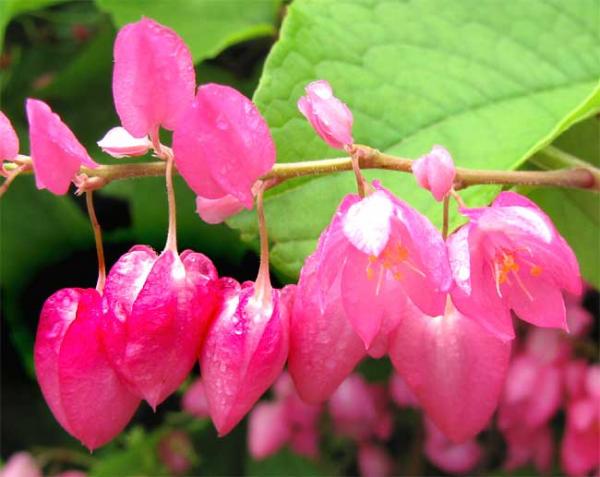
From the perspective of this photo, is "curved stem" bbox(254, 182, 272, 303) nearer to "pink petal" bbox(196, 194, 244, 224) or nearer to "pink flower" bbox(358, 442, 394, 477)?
"pink petal" bbox(196, 194, 244, 224)

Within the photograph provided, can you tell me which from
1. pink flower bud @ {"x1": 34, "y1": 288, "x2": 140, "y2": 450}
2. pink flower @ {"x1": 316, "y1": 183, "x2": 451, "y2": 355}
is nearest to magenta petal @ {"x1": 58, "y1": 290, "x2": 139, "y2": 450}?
pink flower bud @ {"x1": 34, "y1": 288, "x2": 140, "y2": 450}

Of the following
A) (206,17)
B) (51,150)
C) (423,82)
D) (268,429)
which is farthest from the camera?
(268,429)

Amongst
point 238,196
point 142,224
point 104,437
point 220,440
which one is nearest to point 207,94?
point 238,196

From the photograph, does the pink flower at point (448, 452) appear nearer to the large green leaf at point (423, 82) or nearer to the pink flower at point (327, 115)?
the large green leaf at point (423, 82)

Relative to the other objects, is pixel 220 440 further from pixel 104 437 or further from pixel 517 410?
pixel 104 437

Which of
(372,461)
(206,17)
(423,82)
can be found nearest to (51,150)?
(423,82)

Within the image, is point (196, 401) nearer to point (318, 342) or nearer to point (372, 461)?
point (372, 461)
